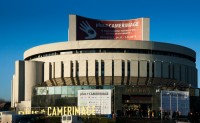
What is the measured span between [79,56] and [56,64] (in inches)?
271

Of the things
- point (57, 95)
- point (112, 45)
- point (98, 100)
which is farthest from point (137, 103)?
point (112, 45)

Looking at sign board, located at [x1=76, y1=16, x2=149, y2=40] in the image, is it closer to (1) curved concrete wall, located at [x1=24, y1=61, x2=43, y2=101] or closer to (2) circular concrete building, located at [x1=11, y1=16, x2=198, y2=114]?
(2) circular concrete building, located at [x1=11, y1=16, x2=198, y2=114]

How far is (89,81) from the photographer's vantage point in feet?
339

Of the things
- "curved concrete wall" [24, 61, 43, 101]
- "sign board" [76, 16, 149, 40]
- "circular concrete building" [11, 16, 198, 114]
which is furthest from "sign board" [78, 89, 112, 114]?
"sign board" [76, 16, 149, 40]

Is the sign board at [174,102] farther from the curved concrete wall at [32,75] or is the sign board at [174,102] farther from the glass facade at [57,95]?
the curved concrete wall at [32,75]

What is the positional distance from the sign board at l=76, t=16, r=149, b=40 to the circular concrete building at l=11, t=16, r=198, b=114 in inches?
10.5

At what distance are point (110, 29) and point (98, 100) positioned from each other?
139 ft

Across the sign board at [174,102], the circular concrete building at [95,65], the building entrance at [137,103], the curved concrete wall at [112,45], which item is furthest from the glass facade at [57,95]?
the curved concrete wall at [112,45]

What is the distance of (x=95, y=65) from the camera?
358ft

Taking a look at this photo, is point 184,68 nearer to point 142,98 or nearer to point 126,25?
point 126,25

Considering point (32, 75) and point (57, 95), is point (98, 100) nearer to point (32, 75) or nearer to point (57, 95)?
point (57, 95)

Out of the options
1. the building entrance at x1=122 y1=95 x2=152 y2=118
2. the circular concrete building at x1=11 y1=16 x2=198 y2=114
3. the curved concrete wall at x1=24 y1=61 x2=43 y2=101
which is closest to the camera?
the building entrance at x1=122 y1=95 x2=152 y2=118

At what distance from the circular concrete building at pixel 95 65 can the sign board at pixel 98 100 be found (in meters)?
11.8

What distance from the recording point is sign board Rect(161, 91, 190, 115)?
83.2 metres
